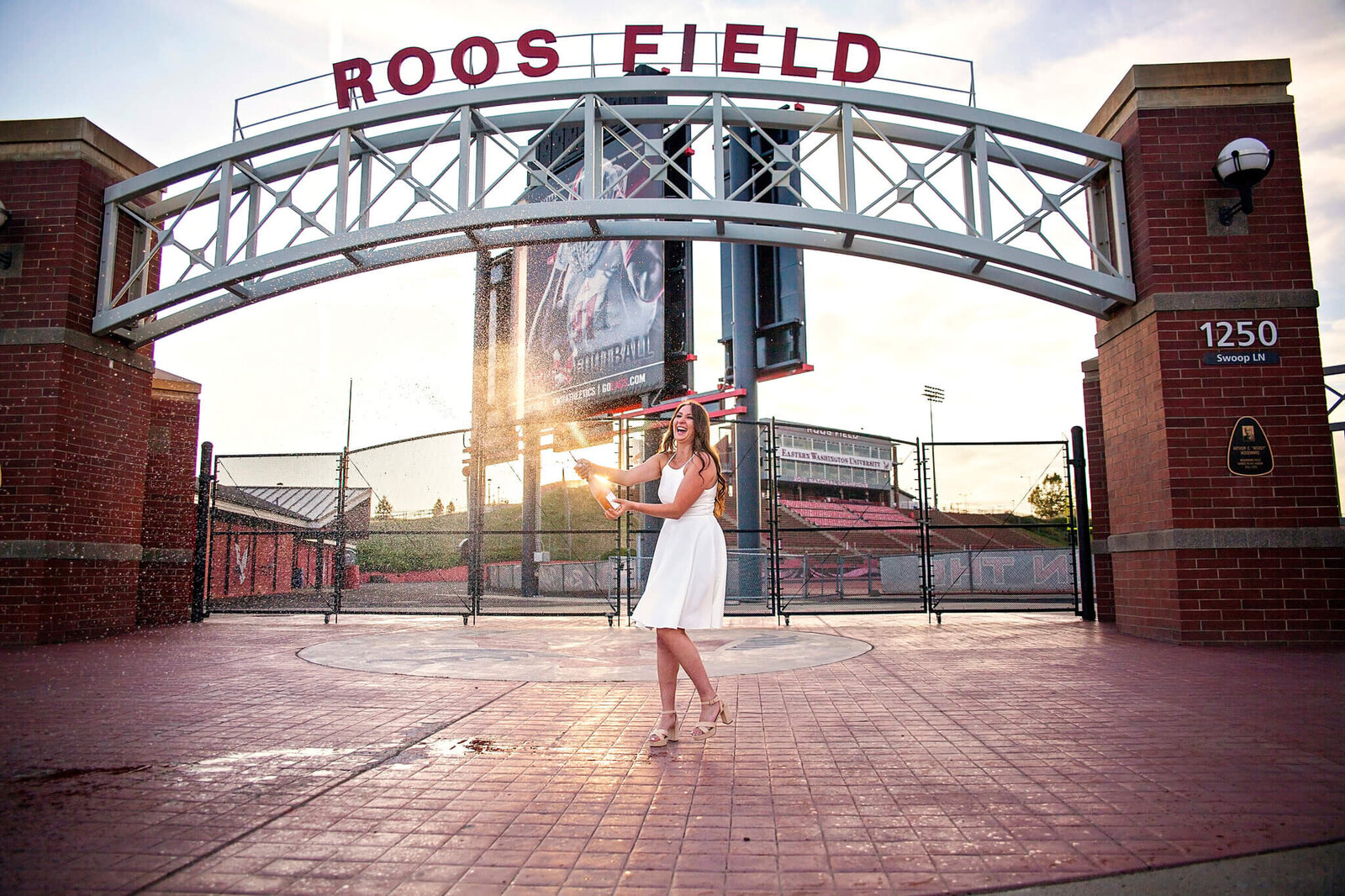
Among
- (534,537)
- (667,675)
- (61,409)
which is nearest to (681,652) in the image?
(667,675)

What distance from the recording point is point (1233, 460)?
9.19 m

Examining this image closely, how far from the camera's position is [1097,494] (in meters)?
12.4

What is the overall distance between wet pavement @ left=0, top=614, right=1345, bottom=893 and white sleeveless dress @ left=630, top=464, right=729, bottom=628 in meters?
0.70

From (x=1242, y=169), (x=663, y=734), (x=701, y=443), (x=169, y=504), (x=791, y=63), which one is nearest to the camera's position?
(x=663, y=734)

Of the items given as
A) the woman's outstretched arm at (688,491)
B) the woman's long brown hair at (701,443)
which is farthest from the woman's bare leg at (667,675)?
the woman's long brown hair at (701,443)

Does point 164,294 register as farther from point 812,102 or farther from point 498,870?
point 498,870

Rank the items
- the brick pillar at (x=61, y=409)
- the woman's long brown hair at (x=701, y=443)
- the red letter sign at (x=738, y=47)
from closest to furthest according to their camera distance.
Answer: the woman's long brown hair at (x=701, y=443)
the brick pillar at (x=61, y=409)
the red letter sign at (x=738, y=47)

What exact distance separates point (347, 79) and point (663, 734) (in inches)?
401

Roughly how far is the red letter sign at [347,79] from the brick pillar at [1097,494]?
1097 centimetres

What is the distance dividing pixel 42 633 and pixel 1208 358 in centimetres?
1353

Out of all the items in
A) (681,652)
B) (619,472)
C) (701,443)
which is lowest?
(681,652)

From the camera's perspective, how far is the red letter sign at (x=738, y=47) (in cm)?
1129

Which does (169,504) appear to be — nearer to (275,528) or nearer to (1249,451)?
(275,528)

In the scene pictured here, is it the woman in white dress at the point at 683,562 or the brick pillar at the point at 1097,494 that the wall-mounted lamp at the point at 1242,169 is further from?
the woman in white dress at the point at 683,562
